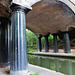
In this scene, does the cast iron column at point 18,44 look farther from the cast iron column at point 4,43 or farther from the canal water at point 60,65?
the canal water at point 60,65

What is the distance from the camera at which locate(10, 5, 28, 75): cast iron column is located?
140 inches

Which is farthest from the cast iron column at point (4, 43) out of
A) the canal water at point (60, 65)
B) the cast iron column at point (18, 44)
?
the canal water at point (60, 65)

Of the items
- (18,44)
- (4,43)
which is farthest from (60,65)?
(18,44)

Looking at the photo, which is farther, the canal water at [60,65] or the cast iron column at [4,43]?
the canal water at [60,65]

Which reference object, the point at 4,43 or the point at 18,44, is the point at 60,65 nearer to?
the point at 4,43

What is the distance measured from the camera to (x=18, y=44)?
3646 mm

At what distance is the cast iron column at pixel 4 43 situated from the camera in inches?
211

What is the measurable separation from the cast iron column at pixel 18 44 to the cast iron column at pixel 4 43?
1903mm

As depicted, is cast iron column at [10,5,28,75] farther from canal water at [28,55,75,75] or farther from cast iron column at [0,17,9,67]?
canal water at [28,55,75,75]

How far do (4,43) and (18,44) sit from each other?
2095mm

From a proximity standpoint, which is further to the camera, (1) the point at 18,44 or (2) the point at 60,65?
(2) the point at 60,65

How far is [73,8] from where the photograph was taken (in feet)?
29.0

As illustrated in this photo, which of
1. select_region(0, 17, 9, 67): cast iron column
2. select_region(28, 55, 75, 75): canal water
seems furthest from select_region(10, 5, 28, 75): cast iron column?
select_region(28, 55, 75, 75): canal water

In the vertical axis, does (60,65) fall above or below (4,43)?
below
